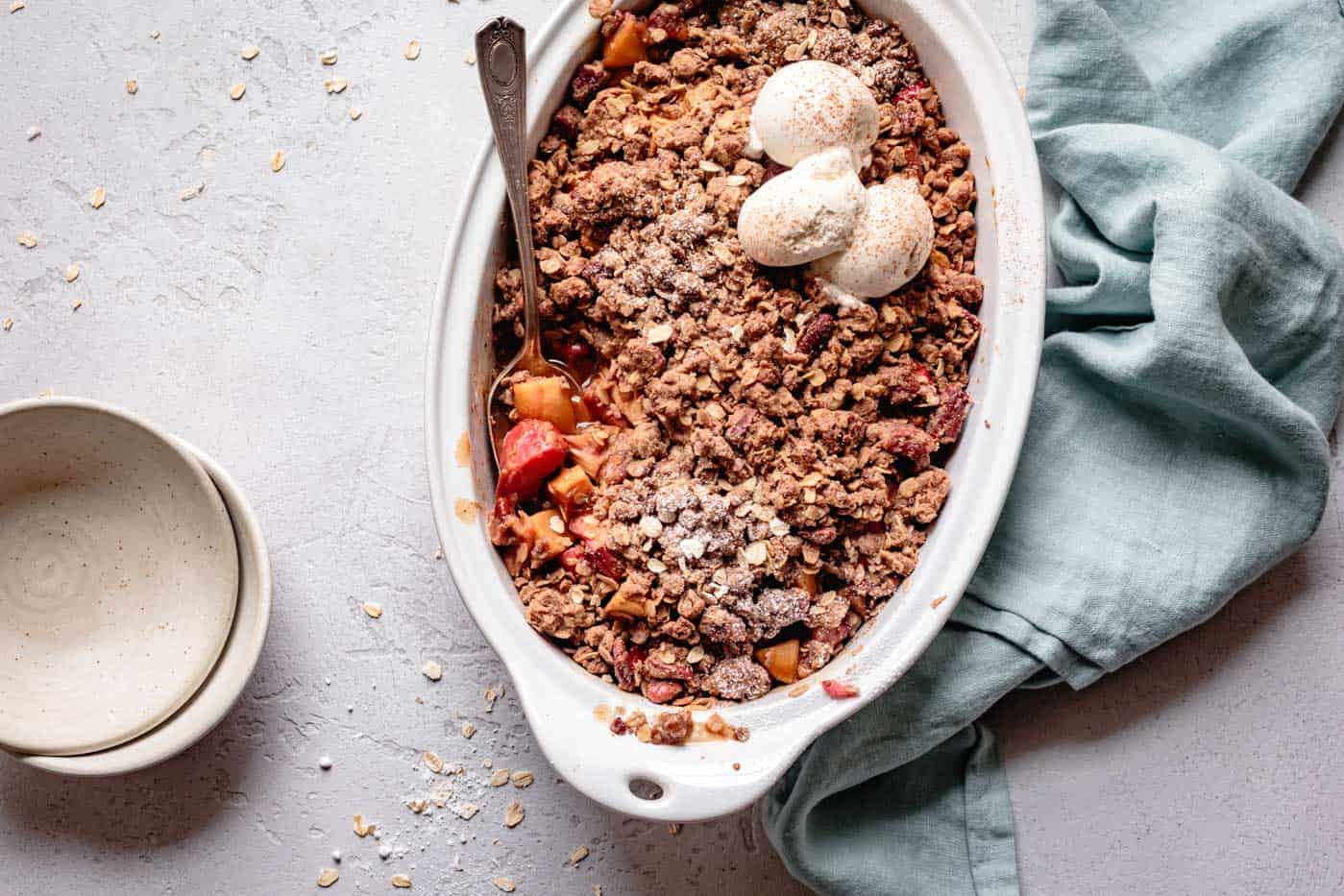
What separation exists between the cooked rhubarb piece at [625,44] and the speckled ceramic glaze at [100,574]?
31.2 inches

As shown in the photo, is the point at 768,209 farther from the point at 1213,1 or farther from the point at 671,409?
the point at 1213,1

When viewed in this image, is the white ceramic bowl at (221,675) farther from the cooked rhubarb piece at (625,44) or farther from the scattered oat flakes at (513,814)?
the cooked rhubarb piece at (625,44)

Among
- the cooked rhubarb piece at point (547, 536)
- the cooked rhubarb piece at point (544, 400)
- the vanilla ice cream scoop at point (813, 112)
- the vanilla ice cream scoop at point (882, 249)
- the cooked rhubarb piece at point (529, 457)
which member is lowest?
the cooked rhubarb piece at point (547, 536)

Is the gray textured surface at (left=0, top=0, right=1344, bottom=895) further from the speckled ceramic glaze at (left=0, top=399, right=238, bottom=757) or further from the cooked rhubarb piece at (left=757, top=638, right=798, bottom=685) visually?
the cooked rhubarb piece at (left=757, top=638, right=798, bottom=685)

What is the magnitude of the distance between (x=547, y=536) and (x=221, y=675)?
1.73ft

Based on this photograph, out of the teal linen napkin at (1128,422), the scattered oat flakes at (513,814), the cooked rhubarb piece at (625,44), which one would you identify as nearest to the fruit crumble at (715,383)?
the cooked rhubarb piece at (625,44)

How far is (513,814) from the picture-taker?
1513mm

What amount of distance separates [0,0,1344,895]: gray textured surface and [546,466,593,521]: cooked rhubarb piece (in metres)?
0.31

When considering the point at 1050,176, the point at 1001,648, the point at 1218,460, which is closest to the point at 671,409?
the point at 1001,648

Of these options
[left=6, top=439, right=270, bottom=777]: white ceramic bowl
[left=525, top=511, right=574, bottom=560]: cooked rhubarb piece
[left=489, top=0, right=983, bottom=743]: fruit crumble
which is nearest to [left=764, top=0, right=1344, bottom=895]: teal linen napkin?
[left=489, top=0, right=983, bottom=743]: fruit crumble

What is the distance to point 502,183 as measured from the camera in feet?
4.24

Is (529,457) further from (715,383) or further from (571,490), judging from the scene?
(715,383)

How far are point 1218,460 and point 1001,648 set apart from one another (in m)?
0.40

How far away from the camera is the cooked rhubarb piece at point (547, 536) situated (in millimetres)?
1289
